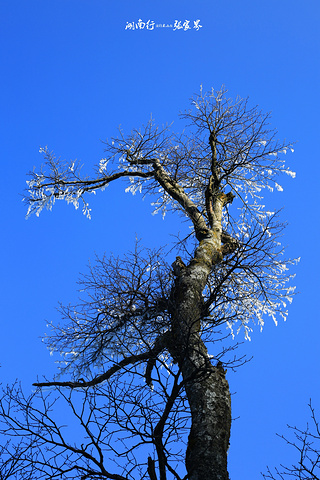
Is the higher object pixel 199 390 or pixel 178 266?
pixel 178 266

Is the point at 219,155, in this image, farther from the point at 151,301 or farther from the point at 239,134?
the point at 151,301

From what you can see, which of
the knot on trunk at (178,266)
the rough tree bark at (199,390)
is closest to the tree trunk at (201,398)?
the rough tree bark at (199,390)

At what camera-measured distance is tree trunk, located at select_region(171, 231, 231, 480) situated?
3.65 m

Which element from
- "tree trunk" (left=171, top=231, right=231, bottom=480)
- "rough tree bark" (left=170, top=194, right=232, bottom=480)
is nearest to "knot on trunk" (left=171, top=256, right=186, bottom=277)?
"rough tree bark" (left=170, top=194, right=232, bottom=480)

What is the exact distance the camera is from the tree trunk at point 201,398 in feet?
12.0

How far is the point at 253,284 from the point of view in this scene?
8797 millimetres

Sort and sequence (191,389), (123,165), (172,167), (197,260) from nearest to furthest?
(191,389), (197,260), (172,167), (123,165)

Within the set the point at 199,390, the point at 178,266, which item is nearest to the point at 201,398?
the point at 199,390

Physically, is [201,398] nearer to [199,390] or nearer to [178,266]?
[199,390]

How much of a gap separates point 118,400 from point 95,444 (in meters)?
0.39

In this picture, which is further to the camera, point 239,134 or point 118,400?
point 239,134

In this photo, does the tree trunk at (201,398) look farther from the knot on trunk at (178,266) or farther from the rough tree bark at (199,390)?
the knot on trunk at (178,266)

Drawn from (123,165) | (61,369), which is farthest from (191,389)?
(123,165)

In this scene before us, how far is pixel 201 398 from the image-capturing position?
4289mm
